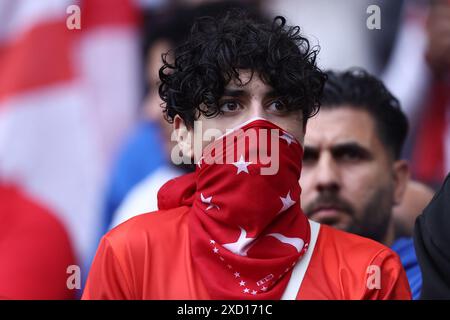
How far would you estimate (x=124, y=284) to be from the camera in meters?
1.93

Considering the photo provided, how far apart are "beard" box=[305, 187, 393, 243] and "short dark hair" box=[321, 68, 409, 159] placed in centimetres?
20

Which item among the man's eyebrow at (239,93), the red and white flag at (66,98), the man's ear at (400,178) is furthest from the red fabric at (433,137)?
the man's eyebrow at (239,93)

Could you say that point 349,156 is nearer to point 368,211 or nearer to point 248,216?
point 368,211

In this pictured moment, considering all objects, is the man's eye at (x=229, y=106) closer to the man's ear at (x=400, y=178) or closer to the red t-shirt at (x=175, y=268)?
the red t-shirt at (x=175, y=268)

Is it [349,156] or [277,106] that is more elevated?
[277,106]

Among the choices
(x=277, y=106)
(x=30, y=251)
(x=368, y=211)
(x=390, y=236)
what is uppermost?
(x=277, y=106)

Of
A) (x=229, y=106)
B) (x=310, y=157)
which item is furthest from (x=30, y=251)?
(x=229, y=106)

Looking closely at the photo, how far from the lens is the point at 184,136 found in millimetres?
2197

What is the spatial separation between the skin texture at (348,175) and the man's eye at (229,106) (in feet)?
3.36

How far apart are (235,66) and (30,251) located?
174 cm

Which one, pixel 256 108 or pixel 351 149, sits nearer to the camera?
pixel 256 108

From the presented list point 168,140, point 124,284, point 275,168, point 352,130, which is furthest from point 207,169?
point 168,140

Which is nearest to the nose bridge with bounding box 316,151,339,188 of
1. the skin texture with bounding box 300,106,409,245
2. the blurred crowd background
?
the skin texture with bounding box 300,106,409,245

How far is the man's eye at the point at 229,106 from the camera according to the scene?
204 centimetres
